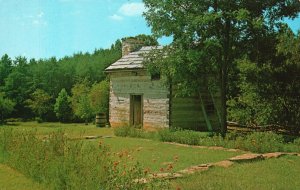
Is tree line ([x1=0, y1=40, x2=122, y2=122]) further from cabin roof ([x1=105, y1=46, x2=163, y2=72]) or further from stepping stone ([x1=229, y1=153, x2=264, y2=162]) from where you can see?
stepping stone ([x1=229, y1=153, x2=264, y2=162])

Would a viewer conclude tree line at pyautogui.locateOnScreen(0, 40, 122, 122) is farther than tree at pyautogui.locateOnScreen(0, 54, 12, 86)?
No

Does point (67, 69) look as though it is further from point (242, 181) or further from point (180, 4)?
point (242, 181)

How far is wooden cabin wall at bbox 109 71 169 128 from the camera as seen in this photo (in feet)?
78.5

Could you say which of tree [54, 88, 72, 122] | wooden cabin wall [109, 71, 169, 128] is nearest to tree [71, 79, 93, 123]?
tree [54, 88, 72, 122]

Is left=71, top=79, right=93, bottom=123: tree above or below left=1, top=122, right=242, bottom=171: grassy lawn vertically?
above

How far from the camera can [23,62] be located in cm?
4762

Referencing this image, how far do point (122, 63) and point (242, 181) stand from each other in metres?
19.2

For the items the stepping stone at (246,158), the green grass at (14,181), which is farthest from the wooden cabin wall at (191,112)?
the green grass at (14,181)

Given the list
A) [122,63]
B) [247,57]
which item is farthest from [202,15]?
[122,63]

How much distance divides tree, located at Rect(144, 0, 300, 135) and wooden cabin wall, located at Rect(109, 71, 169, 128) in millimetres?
3888

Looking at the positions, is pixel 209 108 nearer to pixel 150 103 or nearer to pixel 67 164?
pixel 150 103

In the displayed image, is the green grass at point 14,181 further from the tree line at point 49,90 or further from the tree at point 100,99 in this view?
the tree line at point 49,90

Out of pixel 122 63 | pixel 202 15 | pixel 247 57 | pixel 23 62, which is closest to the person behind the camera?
pixel 202 15

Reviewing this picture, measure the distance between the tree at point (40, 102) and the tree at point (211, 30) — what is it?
24.1 m
